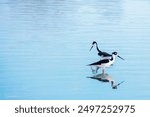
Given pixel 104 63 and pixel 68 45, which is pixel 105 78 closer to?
pixel 104 63

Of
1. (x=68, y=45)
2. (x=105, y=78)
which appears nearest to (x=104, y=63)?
(x=105, y=78)

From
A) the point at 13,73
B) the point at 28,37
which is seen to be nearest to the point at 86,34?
the point at 28,37

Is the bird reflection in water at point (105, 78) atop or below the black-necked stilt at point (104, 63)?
below

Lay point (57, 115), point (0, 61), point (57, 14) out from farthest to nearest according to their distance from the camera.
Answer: point (57, 14)
point (0, 61)
point (57, 115)

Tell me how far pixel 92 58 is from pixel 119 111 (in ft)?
1.21

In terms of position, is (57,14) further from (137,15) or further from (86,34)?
(137,15)

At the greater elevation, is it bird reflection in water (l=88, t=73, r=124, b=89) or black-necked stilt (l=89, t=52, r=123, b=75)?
black-necked stilt (l=89, t=52, r=123, b=75)

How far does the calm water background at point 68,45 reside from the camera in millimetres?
2324

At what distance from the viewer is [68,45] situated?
8.09ft

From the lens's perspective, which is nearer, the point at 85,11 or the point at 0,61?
the point at 0,61

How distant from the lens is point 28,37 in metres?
2.48

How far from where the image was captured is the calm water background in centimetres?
232

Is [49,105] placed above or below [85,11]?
below

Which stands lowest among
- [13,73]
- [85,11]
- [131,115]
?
[131,115]
